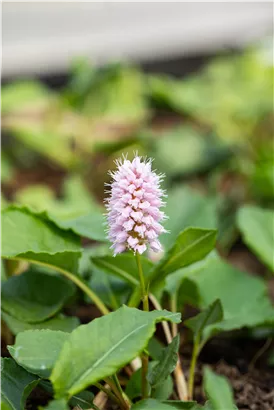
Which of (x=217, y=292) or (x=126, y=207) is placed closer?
(x=126, y=207)

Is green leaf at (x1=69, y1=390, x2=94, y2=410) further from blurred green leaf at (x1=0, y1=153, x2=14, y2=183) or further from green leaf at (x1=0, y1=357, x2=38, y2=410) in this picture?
blurred green leaf at (x1=0, y1=153, x2=14, y2=183)

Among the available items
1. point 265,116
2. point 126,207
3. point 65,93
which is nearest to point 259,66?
point 265,116

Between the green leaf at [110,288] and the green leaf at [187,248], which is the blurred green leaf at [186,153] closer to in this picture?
the green leaf at [110,288]

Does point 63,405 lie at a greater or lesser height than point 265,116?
lesser

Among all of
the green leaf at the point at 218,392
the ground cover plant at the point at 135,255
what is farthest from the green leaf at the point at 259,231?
the green leaf at the point at 218,392

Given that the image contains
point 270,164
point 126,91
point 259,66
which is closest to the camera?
point 270,164

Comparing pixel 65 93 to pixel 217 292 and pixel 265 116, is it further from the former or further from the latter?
pixel 217 292

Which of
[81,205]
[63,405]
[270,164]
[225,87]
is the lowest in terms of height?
[63,405]

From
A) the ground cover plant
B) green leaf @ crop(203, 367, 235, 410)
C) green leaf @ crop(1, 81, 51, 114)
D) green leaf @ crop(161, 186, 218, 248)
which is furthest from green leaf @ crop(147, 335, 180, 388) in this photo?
green leaf @ crop(1, 81, 51, 114)
